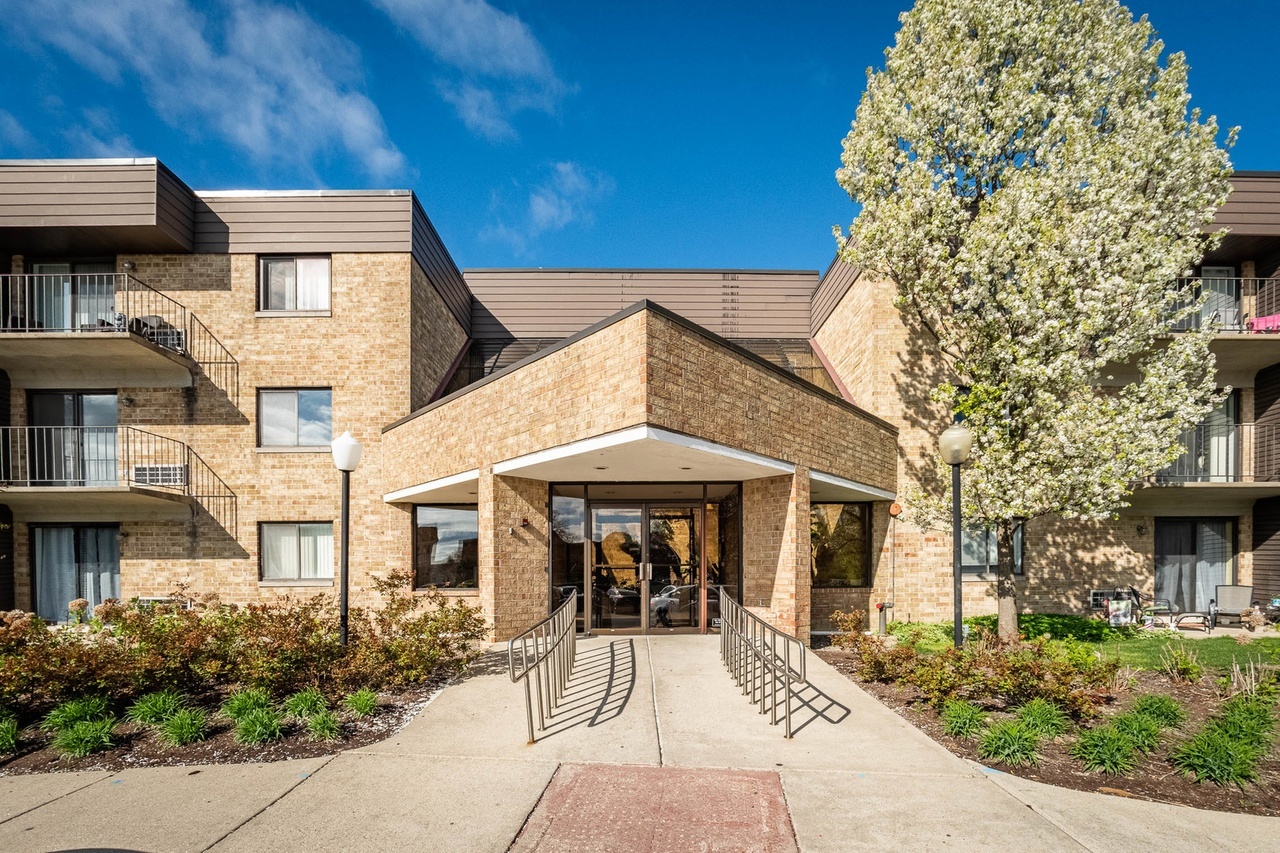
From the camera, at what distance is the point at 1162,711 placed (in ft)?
20.3

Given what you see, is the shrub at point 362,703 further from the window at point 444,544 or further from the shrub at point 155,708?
the window at point 444,544

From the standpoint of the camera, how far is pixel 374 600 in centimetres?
1248

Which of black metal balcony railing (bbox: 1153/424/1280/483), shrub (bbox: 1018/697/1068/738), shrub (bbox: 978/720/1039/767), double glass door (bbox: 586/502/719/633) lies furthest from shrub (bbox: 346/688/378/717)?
black metal balcony railing (bbox: 1153/424/1280/483)

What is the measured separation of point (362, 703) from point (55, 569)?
1107 centimetres

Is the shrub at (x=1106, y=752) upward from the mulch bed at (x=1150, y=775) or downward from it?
upward

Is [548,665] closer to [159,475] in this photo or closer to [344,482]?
[344,482]

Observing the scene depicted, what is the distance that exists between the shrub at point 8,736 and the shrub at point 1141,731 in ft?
32.6

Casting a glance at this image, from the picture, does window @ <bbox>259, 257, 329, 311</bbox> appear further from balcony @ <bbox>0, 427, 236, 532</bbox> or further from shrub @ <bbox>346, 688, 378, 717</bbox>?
shrub @ <bbox>346, 688, 378, 717</bbox>

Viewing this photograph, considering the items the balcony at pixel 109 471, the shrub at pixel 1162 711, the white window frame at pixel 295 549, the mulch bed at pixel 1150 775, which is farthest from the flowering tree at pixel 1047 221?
the balcony at pixel 109 471

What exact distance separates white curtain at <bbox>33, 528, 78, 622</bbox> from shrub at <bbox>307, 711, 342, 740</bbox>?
10.8 metres

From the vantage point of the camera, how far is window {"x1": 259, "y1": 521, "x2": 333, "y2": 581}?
12.7 meters

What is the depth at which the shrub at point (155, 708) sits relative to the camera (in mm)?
5980

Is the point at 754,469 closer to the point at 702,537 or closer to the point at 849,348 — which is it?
the point at 702,537

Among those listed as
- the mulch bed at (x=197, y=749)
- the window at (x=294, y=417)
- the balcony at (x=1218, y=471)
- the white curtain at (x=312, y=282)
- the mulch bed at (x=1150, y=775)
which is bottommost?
the mulch bed at (x=1150, y=775)
